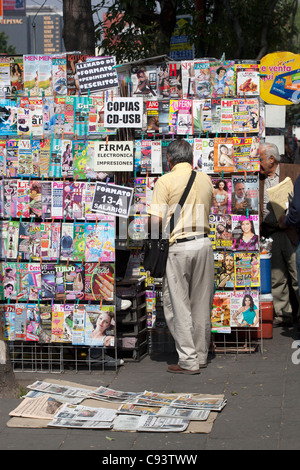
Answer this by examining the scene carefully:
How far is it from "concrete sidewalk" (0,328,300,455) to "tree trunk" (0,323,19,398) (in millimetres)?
117

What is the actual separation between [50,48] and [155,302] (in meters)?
84.9

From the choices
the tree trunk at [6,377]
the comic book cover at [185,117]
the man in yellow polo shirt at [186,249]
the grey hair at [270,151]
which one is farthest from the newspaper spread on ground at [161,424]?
the grey hair at [270,151]

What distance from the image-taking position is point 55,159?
7180 millimetres

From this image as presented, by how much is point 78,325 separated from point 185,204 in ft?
4.82

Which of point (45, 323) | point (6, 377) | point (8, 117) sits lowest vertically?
point (6, 377)

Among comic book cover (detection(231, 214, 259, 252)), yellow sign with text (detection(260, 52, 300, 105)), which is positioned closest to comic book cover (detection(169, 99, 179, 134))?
comic book cover (detection(231, 214, 259, 252))

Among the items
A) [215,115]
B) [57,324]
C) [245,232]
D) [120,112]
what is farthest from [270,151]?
[57,324]

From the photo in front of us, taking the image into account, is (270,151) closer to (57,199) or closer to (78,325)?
(57,199)

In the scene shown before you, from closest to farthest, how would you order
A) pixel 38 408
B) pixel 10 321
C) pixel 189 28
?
pixel 38 408, pixel 10 321, pixel 189 28

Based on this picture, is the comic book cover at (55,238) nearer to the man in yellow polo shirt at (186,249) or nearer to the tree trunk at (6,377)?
the man in yellow polo shirt at (186,249)

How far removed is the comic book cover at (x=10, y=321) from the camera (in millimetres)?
7301

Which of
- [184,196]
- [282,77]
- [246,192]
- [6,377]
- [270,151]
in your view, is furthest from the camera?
[282,77]
